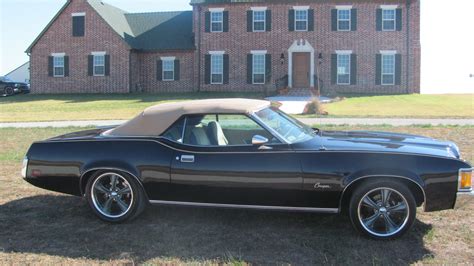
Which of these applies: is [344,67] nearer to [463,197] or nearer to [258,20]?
[258,20]

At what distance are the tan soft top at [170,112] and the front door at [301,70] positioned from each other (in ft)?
84.2

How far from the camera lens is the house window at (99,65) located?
32.9 meters

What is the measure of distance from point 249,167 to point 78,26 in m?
31.1

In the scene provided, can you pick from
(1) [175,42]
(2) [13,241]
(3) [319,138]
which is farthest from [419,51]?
(2) [13,241]

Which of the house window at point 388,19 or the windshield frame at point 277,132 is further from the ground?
the house window at point 388,19

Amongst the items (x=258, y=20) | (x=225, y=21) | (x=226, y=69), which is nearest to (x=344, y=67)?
(x=258, y=20)

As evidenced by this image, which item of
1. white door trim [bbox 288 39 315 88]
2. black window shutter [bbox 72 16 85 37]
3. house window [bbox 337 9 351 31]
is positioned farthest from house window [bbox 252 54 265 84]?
black window shutter [bbox 72 16 85 37]

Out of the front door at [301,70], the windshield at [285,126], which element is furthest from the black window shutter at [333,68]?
the windshield at [285,126]

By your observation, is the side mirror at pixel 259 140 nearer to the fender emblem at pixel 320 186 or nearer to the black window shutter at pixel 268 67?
the fender emblem at pixel 320 186

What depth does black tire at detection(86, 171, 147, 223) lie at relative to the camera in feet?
17.3

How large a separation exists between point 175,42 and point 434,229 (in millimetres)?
29489

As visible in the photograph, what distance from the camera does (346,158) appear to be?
186 inches

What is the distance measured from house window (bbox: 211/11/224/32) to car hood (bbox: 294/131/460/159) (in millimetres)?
26805

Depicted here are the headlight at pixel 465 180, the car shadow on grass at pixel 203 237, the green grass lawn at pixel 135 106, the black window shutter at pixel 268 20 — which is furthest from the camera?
the black window shutter at pixel 268 20
